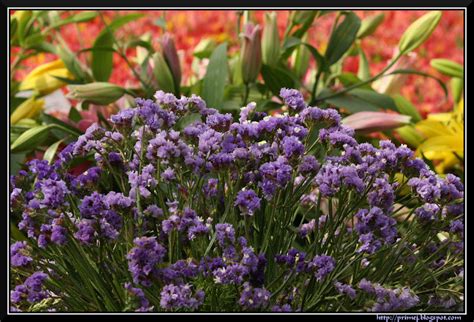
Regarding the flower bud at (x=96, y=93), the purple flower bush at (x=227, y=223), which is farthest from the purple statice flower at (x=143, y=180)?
the flower bud at (x=96, y=93)

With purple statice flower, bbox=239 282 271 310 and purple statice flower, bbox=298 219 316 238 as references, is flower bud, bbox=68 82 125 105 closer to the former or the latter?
purple statice flower, bbox=298 219 316 238

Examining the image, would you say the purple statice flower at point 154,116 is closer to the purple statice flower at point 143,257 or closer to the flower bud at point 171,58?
the purple statice flower at point 143,257

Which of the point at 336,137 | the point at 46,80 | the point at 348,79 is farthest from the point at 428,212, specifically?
the point at 46,80

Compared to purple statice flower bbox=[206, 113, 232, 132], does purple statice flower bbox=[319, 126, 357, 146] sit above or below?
below

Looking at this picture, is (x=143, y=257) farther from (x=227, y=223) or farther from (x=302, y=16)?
(x=302, y=16)

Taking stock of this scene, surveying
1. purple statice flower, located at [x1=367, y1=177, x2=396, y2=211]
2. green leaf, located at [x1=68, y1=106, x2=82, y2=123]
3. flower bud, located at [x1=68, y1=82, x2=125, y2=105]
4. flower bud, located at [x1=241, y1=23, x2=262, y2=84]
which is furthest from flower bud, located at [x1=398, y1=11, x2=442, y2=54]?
purple statice flower, located at [x1=367, y1=177, x2=396, y2=211]
